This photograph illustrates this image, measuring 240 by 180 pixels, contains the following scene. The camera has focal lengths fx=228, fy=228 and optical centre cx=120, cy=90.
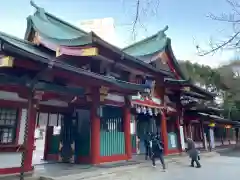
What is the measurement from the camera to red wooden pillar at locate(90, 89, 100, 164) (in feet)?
28.6

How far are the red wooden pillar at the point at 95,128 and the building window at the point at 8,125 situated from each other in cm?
280

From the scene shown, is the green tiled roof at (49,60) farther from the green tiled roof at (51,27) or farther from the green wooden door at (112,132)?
the green tiled roof at (51,27)

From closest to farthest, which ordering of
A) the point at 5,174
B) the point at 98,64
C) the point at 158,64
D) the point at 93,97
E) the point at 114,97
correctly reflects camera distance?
1. the point at 5,174
2. the point at 93,97
3. the point at 98,64
4. the point at 114,97
5. the point at 158,64

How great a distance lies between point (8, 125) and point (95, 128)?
3.08 meters

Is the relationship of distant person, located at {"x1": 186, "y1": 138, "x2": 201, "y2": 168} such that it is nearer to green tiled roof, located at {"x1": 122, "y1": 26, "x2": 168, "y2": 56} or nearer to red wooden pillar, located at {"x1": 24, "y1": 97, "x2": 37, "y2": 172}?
green tiled roof, located at {"x1": 122, "y1": 26, "x2": 168, "y2": 56}

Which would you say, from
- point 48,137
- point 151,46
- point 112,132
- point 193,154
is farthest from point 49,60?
point 151,46

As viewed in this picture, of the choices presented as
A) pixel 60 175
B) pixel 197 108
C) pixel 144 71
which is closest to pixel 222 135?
pixel 197 108

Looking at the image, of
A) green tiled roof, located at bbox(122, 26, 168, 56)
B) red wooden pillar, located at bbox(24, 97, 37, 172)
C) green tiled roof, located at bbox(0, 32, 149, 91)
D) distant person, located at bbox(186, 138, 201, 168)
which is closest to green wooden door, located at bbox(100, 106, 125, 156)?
green tiled roof, located at bbox(0, 32, 149, 91)

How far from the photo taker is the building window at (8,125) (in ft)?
23.3

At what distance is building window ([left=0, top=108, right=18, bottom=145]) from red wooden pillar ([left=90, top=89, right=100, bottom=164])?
280cm

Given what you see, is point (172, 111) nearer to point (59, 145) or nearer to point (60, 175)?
point (59, 145)

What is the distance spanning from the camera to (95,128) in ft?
29.1

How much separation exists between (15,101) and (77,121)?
10.7 ft

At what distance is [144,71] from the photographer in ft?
37.8
